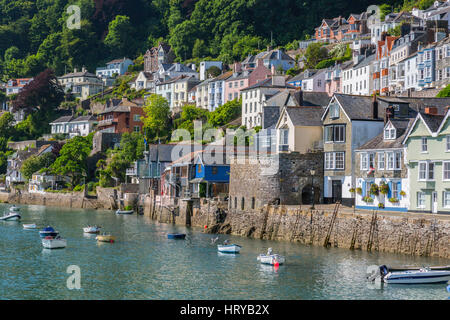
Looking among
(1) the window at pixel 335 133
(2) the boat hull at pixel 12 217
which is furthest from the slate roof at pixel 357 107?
(2) the boat hull at pixel 12 217

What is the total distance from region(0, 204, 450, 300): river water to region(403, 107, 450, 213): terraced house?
5569 mm

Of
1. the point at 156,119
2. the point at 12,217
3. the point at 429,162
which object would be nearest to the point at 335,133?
the point at 429,162

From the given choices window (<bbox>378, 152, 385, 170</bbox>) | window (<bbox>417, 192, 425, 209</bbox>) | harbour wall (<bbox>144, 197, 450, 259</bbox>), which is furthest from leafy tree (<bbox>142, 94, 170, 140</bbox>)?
window (<bbox>417, 192, 425, 209</bbox>)

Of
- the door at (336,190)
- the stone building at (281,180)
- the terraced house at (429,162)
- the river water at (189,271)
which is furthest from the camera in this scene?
the door at (336,190)

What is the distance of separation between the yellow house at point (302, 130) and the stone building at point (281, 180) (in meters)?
2.15

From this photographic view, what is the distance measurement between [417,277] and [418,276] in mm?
73

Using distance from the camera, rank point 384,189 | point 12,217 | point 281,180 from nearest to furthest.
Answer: point 384,189 → point 281,180 → point 12,217

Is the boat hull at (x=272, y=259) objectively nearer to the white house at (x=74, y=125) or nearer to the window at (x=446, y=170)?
the window at (x=446, y=170)

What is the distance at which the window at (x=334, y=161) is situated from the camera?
55000 millimetres

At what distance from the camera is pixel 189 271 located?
40.9 meters

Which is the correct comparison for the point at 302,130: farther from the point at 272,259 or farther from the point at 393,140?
the point at 272,259

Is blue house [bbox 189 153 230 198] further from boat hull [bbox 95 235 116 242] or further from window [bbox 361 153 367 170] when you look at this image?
window [bbox 361 153 367 170]

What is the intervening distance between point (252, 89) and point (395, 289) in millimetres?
64847
